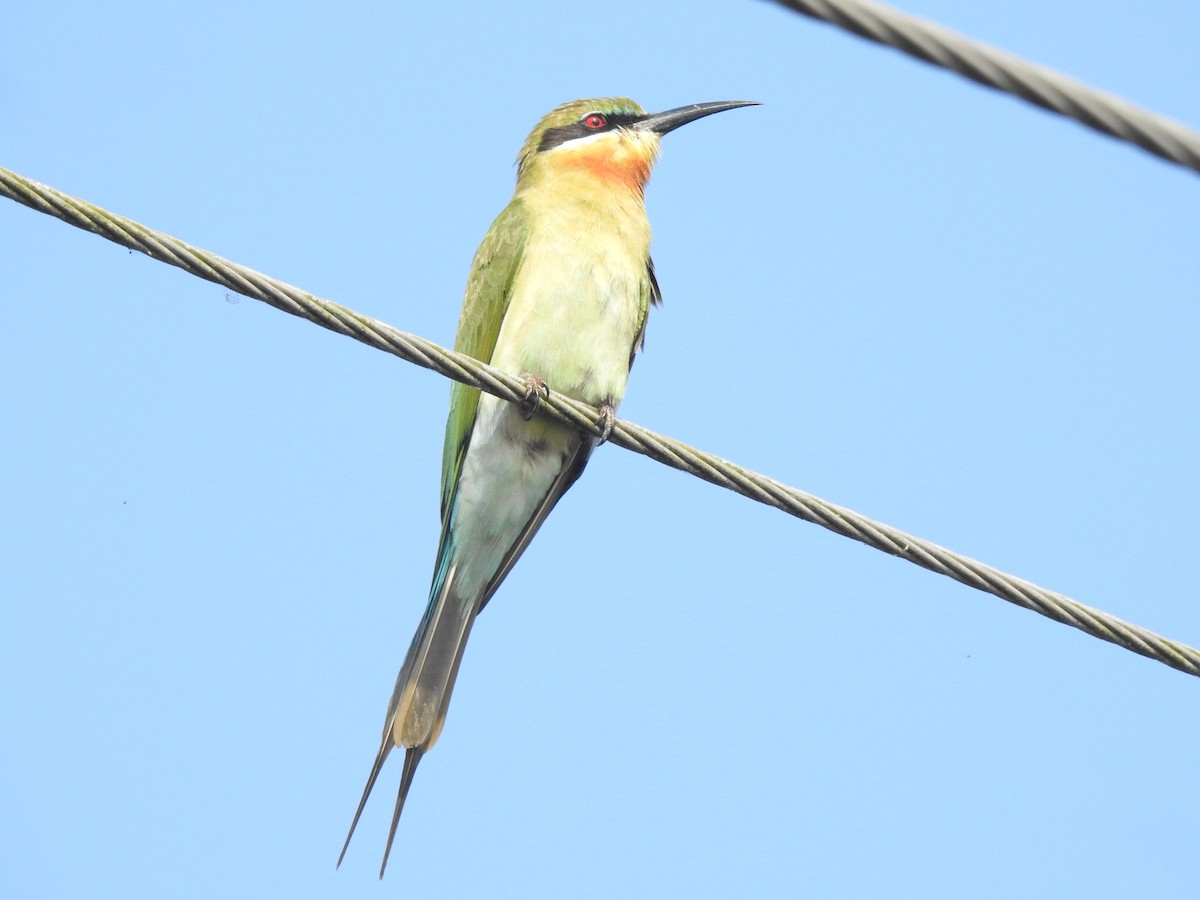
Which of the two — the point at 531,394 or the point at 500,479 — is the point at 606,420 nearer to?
the point at 531,394

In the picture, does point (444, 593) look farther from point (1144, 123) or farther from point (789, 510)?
point (1144, 123)

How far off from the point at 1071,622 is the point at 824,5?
145 centimetres

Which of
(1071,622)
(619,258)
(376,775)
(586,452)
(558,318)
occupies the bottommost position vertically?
(376,775)

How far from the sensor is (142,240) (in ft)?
7.72

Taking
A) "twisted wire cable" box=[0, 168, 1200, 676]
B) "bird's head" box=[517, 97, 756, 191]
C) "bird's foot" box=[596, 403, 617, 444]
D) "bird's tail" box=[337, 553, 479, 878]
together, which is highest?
"bird's head" box=[517, 97, 756, 191]

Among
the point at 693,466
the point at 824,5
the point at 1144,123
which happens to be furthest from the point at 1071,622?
the point at 824,5

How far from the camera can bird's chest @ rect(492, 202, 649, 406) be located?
13.1 feet

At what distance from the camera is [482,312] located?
424 centimetres

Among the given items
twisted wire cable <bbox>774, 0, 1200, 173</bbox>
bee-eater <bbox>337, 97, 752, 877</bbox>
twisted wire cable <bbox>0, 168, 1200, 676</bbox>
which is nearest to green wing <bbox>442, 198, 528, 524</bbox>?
bee-eater <bbox>337, 97, 752, 877</bbox>

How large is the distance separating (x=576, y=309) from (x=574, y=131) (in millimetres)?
1197

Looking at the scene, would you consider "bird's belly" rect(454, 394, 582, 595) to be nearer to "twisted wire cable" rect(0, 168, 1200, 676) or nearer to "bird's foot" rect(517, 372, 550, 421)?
"bird's foot" rect(517, 372, 550, 421)

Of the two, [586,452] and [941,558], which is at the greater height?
[586,452]

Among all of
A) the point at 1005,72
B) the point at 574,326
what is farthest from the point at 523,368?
the point at 1005,72

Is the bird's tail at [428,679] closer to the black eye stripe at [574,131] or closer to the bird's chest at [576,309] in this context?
the bird's chest at [576,309]
